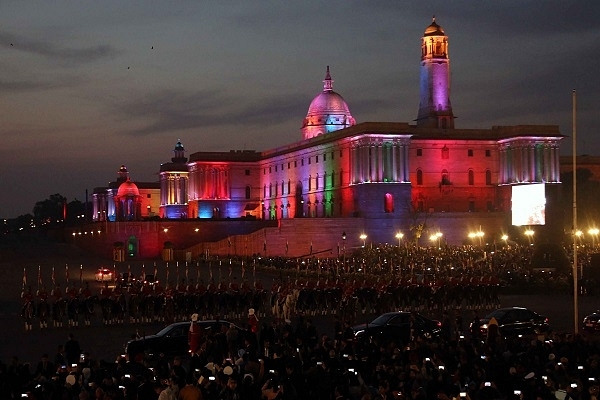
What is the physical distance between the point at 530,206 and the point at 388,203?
3124cm

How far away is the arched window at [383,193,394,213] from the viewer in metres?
99.8

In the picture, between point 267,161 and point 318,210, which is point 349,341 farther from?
point 267,161

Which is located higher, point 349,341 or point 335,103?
point 335,103

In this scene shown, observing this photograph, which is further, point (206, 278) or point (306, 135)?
point (306, 135)

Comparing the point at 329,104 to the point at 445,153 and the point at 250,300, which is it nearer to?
the point at 445,153

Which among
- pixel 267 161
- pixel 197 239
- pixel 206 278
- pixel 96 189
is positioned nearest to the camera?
pixel 206 278

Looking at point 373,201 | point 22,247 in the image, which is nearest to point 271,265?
point 373,201

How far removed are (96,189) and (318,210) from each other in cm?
9049

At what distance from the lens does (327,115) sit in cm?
13188

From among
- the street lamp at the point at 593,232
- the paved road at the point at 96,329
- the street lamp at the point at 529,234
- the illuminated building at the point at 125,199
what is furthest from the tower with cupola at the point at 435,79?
the illuminated building at the point at 125,199

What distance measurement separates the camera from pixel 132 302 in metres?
41.4

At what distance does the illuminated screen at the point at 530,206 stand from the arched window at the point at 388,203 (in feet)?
95.3

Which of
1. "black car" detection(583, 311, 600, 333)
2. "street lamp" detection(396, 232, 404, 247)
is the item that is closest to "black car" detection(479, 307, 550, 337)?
"black car" detection(583, 311, 600, 333)

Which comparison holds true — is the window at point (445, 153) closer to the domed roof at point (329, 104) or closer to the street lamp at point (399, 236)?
the street lamp at point (399, 236)
